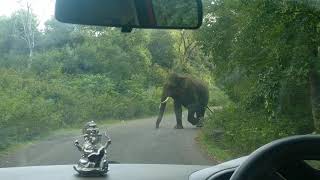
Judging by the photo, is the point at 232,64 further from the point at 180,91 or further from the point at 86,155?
the point at 86,155

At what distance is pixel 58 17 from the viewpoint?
104 inches

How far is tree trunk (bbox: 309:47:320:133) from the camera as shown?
7027 millimetres

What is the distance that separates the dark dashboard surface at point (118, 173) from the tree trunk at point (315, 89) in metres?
3.80

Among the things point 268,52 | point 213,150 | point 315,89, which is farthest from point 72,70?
point 315,89

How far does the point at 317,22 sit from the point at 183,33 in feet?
4.73

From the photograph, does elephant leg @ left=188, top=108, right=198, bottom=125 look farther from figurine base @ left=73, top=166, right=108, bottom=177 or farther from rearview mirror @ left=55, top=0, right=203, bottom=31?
rearview mirror @ left=55, top=0, right=203, bottom=31

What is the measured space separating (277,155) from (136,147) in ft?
16.0

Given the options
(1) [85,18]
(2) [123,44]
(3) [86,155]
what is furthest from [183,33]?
(1) [85,18]

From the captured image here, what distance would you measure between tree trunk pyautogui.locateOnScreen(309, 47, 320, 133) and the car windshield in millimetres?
14

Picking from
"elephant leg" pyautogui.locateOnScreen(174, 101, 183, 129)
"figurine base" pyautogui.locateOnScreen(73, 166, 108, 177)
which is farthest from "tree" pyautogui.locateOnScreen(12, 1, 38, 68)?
"figurine base" pyautogui.locateOnScreen(73, 166, 108, 177)

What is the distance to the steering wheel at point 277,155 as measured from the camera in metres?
1.82

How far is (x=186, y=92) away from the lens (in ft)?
28.8

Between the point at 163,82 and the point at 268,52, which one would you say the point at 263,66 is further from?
the point at 163,82

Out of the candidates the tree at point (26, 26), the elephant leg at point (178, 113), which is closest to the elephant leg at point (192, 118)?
the elephant leg at point (178, 113)
